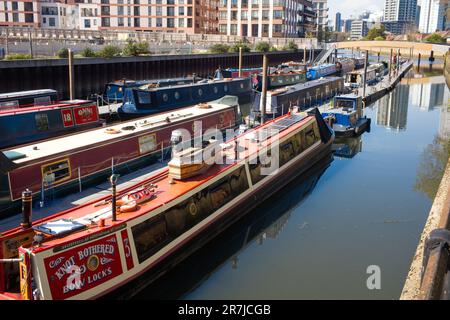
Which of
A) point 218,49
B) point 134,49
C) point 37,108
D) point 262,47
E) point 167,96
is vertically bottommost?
point 167,96

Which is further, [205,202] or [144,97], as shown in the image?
[144,97]

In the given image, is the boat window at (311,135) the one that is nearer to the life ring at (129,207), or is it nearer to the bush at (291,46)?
the life ring at (129,207)

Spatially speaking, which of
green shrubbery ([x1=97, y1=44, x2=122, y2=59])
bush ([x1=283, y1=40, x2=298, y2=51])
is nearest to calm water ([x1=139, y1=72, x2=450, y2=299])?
green shrubbery ([x1=97, y1=44, x2=122, y2=59])

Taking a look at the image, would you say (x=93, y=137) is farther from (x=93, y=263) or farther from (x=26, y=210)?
(x=93, y=263)

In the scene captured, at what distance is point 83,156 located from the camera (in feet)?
60.8

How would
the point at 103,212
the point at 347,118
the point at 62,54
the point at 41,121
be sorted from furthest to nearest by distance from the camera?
1. the point at 62,54
2. the point at 347,118
3. the point at 41,121
4. the point at 103,212

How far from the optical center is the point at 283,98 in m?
37.0

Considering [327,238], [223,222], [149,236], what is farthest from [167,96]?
[149,236]

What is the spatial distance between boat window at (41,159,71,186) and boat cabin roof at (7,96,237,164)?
424mm

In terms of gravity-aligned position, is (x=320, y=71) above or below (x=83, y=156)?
above

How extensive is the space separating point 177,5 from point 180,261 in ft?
275

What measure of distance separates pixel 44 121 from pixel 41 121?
160mm

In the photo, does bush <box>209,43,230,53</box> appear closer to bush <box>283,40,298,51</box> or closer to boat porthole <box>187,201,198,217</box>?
bush <box>283,40,298,51</box>
